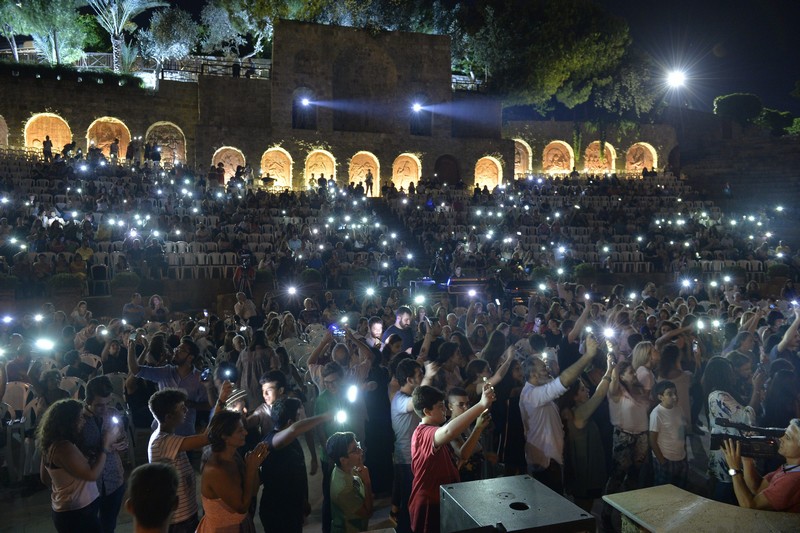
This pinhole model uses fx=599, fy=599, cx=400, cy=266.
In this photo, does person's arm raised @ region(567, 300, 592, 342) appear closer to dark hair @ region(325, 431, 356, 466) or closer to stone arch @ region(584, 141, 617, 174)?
dark hair @ region(325, 431, 356, 466)

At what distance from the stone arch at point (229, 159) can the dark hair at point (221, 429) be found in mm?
29542

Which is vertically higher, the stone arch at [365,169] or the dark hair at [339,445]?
the stone arch at [365,169]

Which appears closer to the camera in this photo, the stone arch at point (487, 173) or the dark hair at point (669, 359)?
the dark hair at point (669, 359)

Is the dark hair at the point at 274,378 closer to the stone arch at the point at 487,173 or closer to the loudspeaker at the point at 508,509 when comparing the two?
the loudspeaker at the point at 508,509

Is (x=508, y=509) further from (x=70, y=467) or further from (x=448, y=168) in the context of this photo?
(x=448, y=168)

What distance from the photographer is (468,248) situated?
2166 cm

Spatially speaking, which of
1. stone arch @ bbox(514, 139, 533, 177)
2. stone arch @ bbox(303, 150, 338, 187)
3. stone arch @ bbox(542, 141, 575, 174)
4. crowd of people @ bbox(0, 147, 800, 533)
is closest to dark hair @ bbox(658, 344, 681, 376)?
crowd of people @ bbox(0, 147, 800, 533)

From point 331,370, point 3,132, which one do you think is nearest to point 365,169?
point 3,132

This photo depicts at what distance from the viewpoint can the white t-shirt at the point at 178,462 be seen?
395 cm

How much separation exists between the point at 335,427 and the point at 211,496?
1.91 metres

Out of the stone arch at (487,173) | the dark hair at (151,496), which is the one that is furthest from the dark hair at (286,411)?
the stone arch at (487,173)

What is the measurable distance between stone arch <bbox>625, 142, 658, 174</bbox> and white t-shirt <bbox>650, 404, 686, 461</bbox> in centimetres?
3836

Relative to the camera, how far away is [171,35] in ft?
119

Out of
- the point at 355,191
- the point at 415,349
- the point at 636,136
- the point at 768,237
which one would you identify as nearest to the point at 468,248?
the point at 355,191
